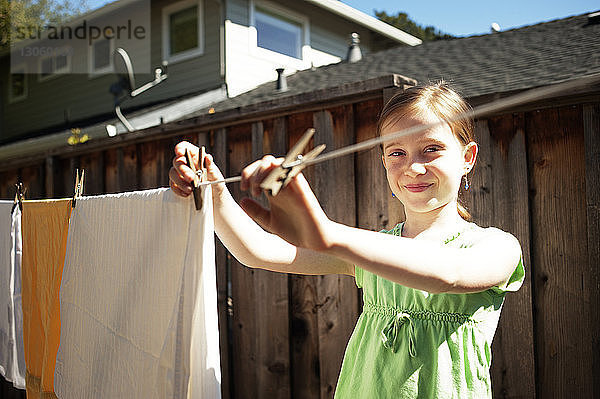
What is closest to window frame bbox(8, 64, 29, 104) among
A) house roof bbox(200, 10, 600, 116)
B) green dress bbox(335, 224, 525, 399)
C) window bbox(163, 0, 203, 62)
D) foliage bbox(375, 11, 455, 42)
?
window bbox(163, 0, 203, 62)

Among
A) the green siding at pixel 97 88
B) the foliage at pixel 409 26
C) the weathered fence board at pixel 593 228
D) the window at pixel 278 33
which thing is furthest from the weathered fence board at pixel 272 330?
the foliage at pixel 409 26

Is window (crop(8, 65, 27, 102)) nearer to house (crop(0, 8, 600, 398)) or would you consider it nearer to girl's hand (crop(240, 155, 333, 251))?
house (crop(0, 8, 600, 398))

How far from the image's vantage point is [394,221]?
85.4 inches

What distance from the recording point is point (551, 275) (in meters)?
2.09

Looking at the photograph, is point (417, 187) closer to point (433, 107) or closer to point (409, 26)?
point (433, 107)

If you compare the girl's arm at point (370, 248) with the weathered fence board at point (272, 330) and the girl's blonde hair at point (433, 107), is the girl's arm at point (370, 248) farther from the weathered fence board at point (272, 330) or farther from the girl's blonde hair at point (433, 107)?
the weathered fence board at point (272, 330)

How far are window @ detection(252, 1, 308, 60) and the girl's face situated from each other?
8888 mm

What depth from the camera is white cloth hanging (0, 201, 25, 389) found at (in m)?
2.42

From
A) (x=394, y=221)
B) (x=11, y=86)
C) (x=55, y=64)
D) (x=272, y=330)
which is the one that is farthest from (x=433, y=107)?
(x=11, y=86)

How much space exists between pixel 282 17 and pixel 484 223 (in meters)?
8.78

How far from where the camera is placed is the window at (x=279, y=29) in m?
9.91

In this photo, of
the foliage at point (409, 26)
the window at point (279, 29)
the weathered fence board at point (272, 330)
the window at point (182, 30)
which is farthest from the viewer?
the foliage at point (409, 26)

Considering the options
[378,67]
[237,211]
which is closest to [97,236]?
[237,211]

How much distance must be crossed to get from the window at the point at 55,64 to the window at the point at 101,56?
878mm
